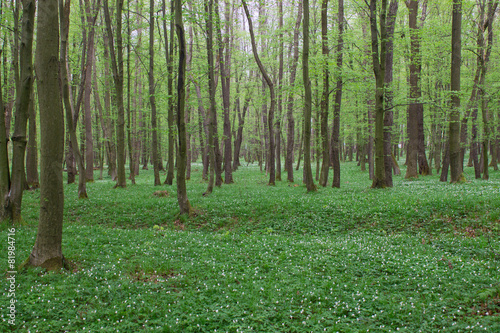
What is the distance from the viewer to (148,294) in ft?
17.3

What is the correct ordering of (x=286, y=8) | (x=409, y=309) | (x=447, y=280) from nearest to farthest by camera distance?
(x=409, y=309), (x=447, y=280), (x=286, y=8)

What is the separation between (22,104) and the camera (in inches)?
339

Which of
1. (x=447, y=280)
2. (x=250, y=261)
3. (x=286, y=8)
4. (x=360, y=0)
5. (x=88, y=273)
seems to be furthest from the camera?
(x=286, y=8)

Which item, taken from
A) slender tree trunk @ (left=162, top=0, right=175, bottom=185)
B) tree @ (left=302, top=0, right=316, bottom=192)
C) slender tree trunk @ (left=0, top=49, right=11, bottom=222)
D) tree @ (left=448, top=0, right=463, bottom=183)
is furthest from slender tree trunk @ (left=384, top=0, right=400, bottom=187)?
slender tree trunk @ (left=0, top=49, right=11, bottom=222)

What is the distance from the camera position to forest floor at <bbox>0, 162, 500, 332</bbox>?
4.50m

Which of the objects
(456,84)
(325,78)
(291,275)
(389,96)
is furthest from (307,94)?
(291,275)

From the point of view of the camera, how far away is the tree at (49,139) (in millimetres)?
5652

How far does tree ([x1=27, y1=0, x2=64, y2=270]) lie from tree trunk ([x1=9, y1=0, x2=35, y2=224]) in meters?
3.65

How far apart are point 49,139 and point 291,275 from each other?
18.5 ft

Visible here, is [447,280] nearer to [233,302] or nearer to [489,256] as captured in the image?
[489,256]

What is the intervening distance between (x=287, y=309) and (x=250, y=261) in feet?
7.20

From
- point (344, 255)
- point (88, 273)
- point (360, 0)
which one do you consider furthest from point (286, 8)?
point (88, 273)

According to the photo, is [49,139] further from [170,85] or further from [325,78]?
[325,78]

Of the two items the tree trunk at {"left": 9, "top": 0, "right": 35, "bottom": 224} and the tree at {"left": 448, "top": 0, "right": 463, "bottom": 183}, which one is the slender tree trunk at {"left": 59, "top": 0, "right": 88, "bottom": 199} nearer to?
the tree trunk at {"left": 9, "top": 0, "right": 35, "bottom": 224}
